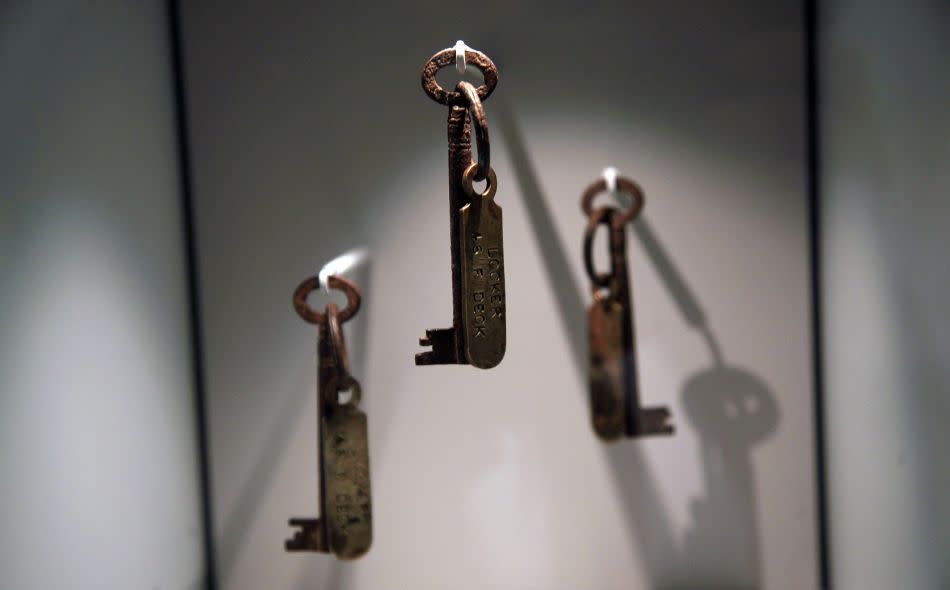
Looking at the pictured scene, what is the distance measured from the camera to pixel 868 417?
1148 mm

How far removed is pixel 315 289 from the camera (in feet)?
3.53

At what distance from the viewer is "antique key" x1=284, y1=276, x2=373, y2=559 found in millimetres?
997

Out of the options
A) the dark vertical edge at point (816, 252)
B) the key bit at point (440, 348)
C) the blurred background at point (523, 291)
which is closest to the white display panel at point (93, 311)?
the blurred background at point (523, 291)

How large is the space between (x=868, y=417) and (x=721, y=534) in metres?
0.33

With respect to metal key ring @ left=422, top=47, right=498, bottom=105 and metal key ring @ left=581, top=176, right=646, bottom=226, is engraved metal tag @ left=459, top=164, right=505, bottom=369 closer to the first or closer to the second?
metal key ring @ left=422, top=47, right=498, bottom=105

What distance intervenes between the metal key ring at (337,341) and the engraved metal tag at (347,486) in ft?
0.24

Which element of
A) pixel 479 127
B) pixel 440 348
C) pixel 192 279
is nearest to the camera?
pixel 479 127

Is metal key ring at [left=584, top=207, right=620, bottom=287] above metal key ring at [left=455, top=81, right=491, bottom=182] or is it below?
below

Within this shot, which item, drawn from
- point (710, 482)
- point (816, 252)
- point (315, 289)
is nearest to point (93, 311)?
point (315, 289)

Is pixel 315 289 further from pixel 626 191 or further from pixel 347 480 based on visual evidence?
pixel 626 191

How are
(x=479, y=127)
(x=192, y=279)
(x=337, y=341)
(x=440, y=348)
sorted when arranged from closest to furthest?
(x=479, y=127) → (x=440, y=348) → (x=337, y=341) → (x=192, y=279)

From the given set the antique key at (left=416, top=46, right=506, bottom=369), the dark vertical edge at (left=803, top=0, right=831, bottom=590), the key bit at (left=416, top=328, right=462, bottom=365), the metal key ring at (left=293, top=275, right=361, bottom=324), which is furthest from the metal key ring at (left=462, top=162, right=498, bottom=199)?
the dark vertical edge at (left=803, top=0, right=831, bottom=590)

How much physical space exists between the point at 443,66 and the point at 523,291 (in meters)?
0.49

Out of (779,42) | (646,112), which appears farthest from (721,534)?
(779,42)
